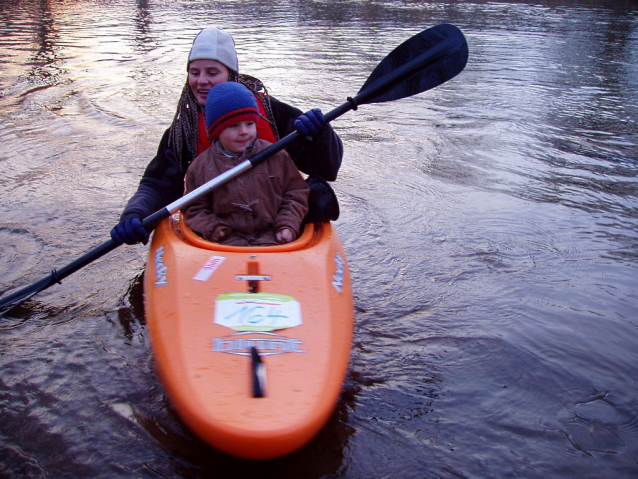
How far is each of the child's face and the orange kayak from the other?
46 cm

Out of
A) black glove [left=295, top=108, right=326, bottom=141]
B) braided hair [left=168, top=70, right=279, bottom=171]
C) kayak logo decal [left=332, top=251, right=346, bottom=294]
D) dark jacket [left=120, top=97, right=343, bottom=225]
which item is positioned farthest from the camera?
braided hair [left=168, top=70, right=279, bottom=171]

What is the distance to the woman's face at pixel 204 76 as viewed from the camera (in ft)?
10.1

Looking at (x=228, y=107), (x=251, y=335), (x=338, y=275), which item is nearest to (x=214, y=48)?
(x=228, y=107)

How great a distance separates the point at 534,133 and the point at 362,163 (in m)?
2.03

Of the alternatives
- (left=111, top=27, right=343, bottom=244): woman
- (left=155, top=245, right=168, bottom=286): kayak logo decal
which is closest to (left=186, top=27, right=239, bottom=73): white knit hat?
(left=111, top=27, right=343, bottom=244): woman

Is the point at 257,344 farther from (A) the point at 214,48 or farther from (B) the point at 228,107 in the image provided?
(A) the point at 214,48

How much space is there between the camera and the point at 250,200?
9.25 ft

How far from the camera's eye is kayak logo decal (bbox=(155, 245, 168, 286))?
2.53 m

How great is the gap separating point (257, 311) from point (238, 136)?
3.15 ft

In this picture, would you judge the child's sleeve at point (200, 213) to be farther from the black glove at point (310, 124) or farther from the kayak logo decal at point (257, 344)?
the kayak logo decal at point (257, 344)

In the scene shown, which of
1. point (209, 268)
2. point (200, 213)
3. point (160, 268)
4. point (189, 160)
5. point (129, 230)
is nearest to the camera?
point (209, 268)

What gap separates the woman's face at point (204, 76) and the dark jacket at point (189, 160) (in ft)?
0.95

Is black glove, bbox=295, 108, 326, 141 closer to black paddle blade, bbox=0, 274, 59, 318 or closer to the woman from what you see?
the woman

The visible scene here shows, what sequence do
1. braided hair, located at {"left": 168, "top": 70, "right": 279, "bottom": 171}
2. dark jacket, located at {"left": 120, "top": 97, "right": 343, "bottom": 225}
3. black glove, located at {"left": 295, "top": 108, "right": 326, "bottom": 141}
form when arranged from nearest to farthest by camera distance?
black glove, located at {"left": 295, "top": 108, "right": 326, "bottom": 141} < dark jacket, located at {"left": 120, "top": 97, "right": 343, "bottom": 225} < braided hair, located at {"left": 168, "top": 70, "right": 279, "bottom": 171}
